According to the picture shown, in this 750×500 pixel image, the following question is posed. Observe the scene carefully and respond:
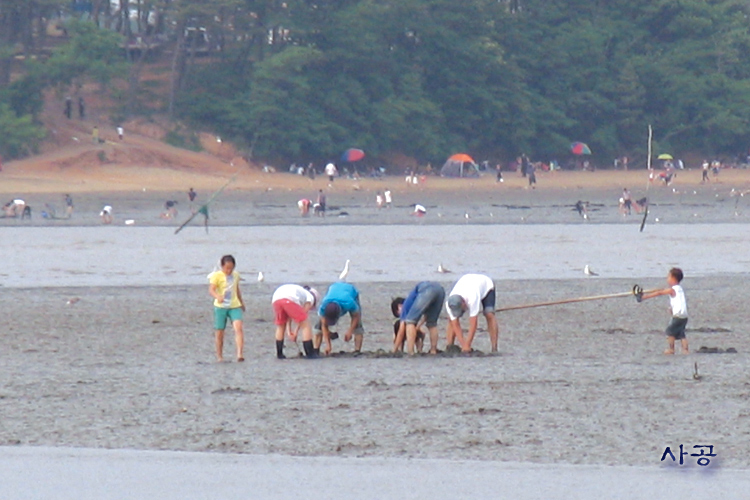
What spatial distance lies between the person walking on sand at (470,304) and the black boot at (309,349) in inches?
50.0

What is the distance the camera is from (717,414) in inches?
355

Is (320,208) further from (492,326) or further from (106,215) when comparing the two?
(492,326)

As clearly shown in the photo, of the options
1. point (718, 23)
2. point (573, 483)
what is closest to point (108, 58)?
point (718, 23)

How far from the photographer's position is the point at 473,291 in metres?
12.1

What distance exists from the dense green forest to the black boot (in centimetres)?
3502

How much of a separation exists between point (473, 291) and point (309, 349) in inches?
61.6

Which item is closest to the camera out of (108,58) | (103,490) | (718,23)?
(103,490)

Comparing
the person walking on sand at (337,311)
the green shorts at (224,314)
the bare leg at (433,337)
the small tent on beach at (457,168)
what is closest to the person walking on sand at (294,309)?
the person walking on sand at (337,311)

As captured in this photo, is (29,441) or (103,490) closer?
(103,490)

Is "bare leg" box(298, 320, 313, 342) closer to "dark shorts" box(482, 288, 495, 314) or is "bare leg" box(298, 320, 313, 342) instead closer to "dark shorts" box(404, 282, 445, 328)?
"dark shorts" box(404, 282, 445, 328)

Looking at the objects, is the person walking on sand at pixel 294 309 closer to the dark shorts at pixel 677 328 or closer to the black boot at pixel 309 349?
the black boot at pixel 309 349

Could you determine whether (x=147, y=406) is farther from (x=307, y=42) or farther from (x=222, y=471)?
(x=307, y=42)

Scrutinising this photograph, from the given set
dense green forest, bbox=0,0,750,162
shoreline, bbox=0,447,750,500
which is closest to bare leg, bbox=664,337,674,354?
shoreline, bbox=0,447,750,500

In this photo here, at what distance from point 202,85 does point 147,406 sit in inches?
1743
